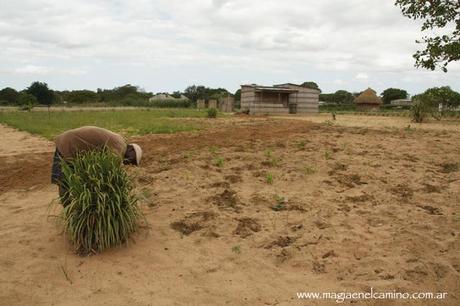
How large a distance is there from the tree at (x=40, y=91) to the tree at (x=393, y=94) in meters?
42.1

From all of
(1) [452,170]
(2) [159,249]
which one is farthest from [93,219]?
(1) [452,170]

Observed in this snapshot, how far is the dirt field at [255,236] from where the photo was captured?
3.51m

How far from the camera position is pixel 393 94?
5575 cm

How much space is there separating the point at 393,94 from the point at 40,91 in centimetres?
4371

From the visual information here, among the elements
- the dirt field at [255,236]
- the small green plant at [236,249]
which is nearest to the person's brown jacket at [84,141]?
the dirt field at [255,236]

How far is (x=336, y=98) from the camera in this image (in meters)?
58.0

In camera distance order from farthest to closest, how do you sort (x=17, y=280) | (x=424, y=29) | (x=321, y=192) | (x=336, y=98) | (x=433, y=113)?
(x=336, y=98), (x=433, y=113), (x=424, y=29), (x=321, y=192), (x=17, y=280)

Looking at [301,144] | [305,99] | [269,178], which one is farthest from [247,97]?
[269,178]

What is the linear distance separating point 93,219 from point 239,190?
214 centimetres

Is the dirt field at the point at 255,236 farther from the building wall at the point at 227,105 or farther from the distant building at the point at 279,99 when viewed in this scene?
the building wall at the point at 227,105

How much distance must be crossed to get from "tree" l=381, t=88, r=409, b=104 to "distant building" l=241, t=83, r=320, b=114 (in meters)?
32.1

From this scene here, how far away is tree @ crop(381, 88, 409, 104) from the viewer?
5512 cm

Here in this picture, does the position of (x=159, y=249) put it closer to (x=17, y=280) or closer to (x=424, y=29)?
(x=17, y=280)

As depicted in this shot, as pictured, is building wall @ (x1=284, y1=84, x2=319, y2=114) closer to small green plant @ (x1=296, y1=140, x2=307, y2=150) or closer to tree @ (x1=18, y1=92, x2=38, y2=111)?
tree @ (x1=18, y1=92, x2=38, y2=111)
